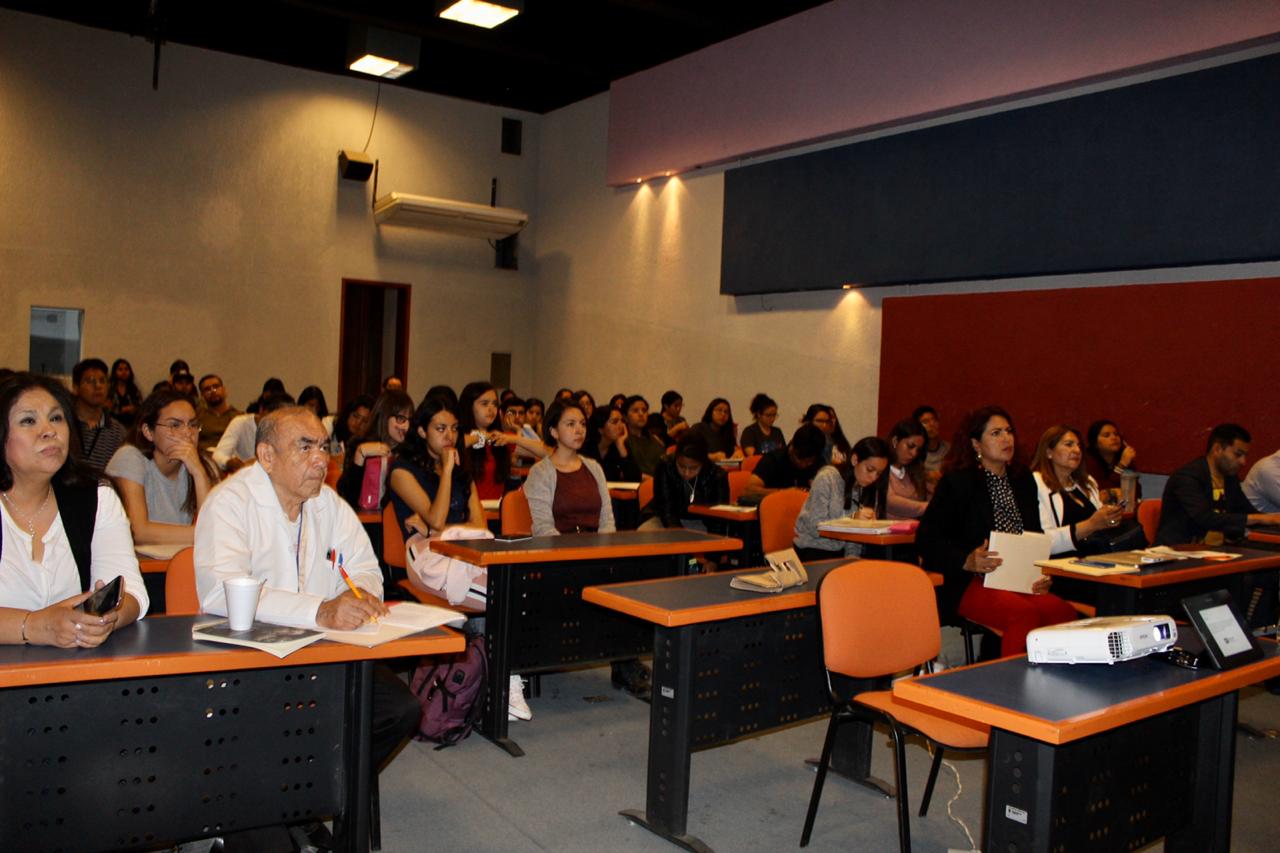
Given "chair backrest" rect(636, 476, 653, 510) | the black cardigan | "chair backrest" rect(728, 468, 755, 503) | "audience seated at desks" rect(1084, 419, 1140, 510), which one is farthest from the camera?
"audience seated at desks" rect(1084, 419, 1140, 510)

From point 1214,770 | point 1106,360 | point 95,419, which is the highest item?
point 1106,360

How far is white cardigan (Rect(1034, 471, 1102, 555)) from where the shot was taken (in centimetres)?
478

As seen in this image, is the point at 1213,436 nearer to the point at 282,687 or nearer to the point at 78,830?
the point at 282,687

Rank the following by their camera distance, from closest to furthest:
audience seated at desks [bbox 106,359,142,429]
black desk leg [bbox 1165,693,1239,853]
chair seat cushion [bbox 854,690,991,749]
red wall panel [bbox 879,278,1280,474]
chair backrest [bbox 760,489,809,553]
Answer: black desk leg [bbox 1165,693,1239,853], chair seat cushion [bbox 854,690,991,749], chair backrest [bbox 760,489,809,553], red wall panel [bbox 879,278,1280,474], audience seated at desks [bbox 106,359,142,429]

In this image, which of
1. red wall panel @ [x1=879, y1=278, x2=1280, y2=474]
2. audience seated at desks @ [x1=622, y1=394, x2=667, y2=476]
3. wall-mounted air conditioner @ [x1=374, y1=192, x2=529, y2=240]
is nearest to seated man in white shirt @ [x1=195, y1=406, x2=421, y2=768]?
audience seated at desks @ [x1=622, y1=394, x2=667, y2=476]

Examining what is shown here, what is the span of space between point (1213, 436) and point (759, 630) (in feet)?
13.2

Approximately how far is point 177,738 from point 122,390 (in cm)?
918

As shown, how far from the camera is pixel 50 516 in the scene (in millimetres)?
2588

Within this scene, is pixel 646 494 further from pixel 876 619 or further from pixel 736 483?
pixel 876 619

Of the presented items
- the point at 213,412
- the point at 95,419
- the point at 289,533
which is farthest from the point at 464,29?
the point at 289,533

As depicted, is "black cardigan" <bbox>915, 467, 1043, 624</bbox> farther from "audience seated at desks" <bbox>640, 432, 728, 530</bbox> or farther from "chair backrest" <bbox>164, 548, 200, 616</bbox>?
"chair backrest" <bbox>164, 548, 200, 616</bbox>

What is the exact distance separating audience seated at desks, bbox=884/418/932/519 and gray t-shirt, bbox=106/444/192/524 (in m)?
3.75

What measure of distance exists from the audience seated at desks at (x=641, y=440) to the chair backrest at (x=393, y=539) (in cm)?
423

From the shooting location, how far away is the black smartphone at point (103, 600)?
222cm
